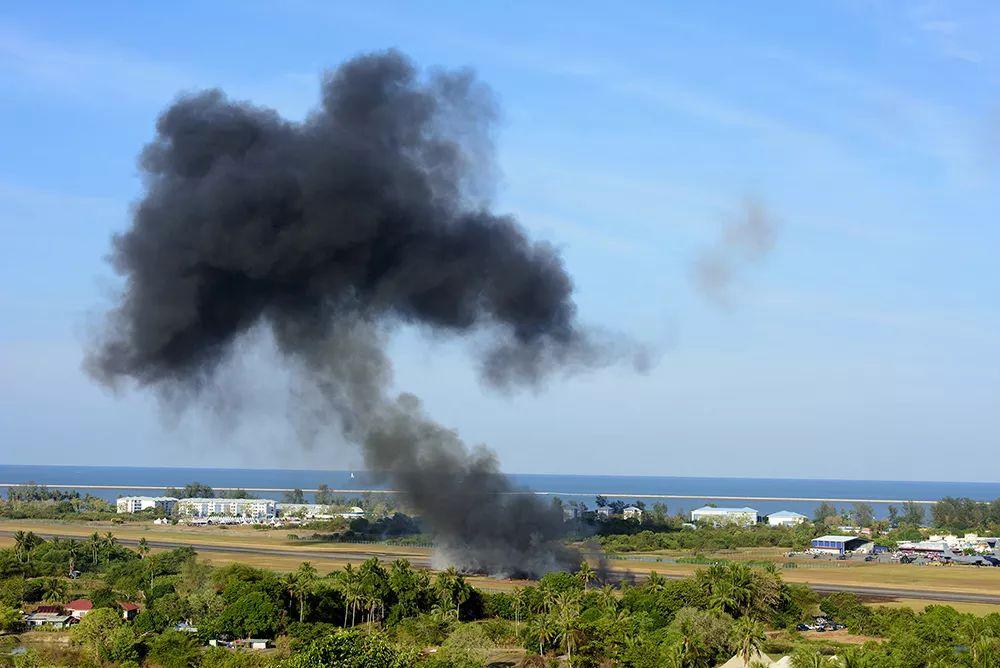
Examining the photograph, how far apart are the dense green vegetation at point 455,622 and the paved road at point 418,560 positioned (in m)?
11.9

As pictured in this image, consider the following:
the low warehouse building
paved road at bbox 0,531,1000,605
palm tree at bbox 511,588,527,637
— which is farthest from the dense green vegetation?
the low warehouse building

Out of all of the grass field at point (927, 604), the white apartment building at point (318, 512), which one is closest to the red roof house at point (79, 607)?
the grass field at point (927, 604)

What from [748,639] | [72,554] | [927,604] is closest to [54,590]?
[72,554]

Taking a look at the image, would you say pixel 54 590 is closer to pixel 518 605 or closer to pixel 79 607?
pixel 79 607

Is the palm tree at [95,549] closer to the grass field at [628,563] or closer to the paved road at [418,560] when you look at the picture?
the grass field at [628,563]

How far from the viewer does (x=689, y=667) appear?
1885 inches

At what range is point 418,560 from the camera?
100938mm

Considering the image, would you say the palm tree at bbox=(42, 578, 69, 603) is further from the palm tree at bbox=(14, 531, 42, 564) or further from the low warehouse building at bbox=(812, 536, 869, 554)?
the low warehouse building at bbox=(812, 536, 869, 554)

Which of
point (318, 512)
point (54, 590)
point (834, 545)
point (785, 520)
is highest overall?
point (54, 590)

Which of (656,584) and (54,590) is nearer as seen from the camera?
(656,584)

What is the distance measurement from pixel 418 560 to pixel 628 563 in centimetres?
2190

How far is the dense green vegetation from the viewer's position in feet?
157

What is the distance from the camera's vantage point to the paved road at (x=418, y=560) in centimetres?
8181

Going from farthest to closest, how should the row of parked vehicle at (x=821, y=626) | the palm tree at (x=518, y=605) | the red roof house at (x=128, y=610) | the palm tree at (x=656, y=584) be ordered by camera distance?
the palm tree at (x=656, y=584)
the row of parked vehicle at (x=821, y=626)
the palm tree at (x=518, y=605)
the red roof house at (x=128, y=610)
